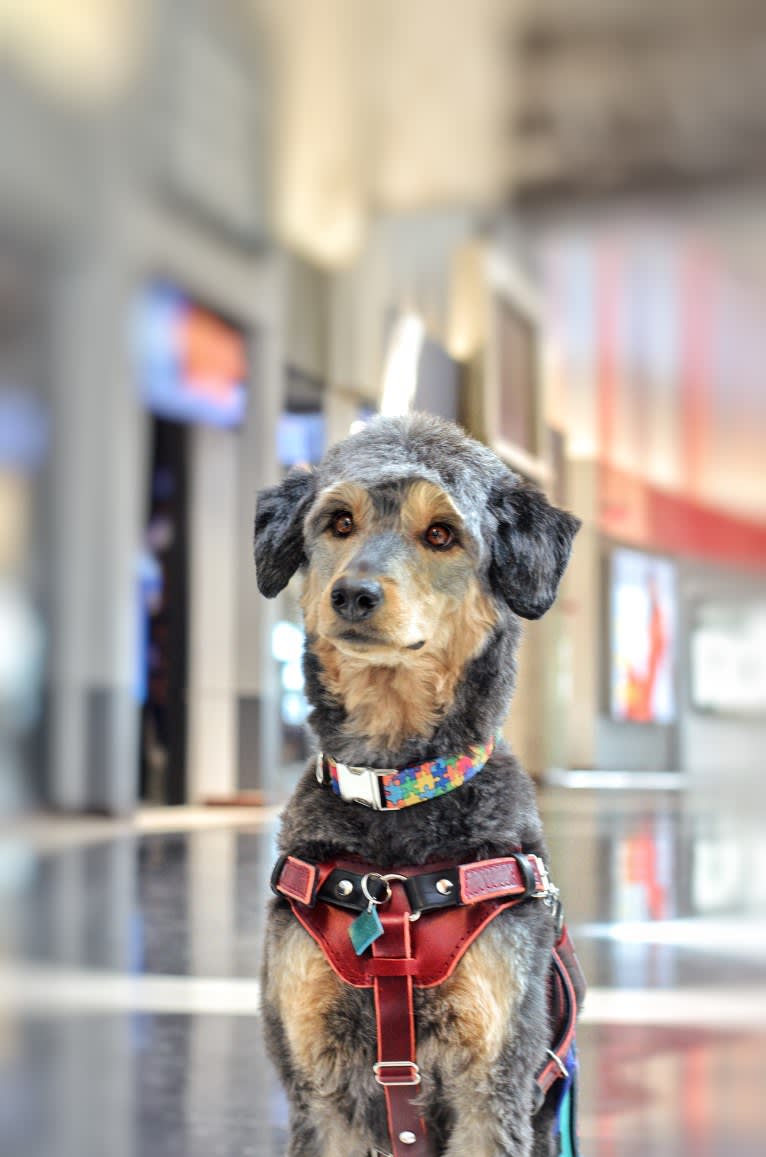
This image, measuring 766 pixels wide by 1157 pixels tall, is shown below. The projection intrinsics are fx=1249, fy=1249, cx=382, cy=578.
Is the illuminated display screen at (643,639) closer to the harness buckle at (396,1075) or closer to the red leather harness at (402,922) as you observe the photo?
the red leather harness at (402,922)

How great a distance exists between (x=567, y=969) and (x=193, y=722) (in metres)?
3.86

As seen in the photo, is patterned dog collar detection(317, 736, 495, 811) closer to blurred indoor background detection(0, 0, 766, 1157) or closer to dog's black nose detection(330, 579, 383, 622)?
dog's black nose detection(330, 579, 383, 622)

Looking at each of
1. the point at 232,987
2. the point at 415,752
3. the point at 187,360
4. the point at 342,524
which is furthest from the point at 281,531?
the point at 187,360

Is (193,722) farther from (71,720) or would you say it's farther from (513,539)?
(513,539)

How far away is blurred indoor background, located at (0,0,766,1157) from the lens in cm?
343

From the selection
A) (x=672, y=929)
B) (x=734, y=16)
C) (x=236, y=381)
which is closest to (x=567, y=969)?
(x=672, y=929)

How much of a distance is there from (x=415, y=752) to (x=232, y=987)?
2.17 meters

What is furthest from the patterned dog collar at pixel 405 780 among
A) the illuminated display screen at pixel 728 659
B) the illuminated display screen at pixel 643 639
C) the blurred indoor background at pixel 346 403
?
the illuminated display screen at pixel 728 659

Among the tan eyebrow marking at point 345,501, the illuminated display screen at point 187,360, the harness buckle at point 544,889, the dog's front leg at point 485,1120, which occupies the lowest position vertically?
the dog's front leg at point 485,1120

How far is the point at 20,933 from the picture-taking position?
4043mm

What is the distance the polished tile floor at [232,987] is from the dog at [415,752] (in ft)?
1.39

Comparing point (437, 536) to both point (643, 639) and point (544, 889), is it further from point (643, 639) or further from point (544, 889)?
point (643, 639)

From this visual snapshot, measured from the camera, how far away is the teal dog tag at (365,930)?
1.29m

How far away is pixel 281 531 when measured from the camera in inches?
55.9
